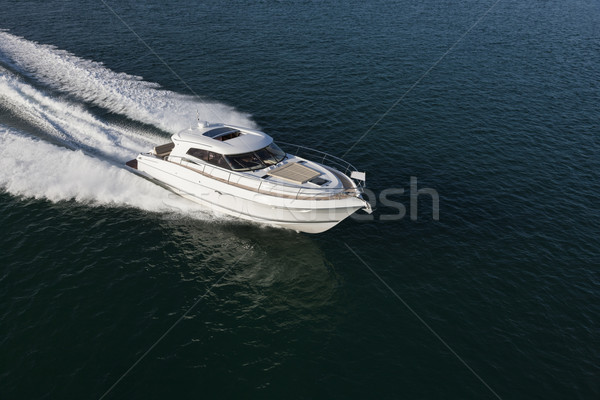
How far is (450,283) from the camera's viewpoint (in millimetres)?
21141

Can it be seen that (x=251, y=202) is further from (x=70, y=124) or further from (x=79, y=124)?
(x=70, y=124)

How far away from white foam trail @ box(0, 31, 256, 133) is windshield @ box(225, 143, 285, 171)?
33.6ft

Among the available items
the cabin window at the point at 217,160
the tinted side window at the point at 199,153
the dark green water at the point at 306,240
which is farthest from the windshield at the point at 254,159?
the dark green water at the point at 306,240

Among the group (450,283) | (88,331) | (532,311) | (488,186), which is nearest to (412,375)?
(450,283)

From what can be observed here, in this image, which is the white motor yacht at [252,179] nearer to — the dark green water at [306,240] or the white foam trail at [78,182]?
the white foam trail at [78,182]

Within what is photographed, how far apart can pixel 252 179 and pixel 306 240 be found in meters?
4.74

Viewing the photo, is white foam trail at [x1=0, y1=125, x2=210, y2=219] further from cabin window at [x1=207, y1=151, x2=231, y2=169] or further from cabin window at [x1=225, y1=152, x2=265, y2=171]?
cabin window at [x1=225, y1=152, x2=265, y2=171]

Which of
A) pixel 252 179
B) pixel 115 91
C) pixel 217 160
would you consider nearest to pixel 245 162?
pixel 252 179

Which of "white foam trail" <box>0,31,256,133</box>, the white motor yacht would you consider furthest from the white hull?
"white foam trail" <box>0,31,256,133</box>

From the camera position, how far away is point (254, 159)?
24.1m

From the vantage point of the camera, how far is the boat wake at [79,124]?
2573 cm

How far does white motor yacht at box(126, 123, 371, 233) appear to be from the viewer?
22.3 m

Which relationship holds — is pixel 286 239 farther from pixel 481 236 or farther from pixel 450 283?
pixel 481 236

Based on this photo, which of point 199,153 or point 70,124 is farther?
point 70,124
